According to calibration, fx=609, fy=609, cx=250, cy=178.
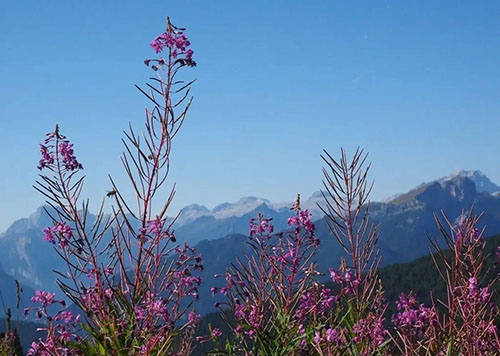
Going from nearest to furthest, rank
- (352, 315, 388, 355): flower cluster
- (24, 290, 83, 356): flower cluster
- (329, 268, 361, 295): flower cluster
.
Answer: (24, 290, 83, 356): flower cluster < (352, 315, 388, 355): flower cluster < (329, 268, 361, 295): flower cluster

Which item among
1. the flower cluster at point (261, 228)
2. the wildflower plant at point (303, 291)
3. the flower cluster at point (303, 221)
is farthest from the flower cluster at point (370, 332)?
the flower cluster at point (261, 228)

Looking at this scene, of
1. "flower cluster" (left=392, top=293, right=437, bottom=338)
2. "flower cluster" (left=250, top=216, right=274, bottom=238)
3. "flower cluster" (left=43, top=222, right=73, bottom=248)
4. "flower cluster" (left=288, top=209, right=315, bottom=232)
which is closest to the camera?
"flower cluster" (left=392, top=293, right=437, bottom=338)

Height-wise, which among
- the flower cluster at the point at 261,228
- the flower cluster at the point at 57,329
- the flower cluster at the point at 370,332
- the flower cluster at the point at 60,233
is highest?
the flower cluster at the point at 60,233

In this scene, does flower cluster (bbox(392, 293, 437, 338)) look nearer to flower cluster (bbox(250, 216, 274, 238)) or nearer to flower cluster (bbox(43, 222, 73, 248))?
flower cluster (bbox(250, 216, 274, 238))

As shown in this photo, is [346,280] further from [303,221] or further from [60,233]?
[60,233]

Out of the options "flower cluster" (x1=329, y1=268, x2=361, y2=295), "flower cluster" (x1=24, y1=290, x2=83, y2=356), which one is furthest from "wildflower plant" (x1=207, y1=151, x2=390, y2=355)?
"flower cluster" (x1=24, y1=290, x2=83, y2=356)

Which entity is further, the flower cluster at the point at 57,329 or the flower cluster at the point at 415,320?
the flower cluster at the point at 57,329

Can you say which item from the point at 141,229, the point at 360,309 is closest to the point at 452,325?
the point at 360,309

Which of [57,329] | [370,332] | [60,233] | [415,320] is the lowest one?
[370,332]

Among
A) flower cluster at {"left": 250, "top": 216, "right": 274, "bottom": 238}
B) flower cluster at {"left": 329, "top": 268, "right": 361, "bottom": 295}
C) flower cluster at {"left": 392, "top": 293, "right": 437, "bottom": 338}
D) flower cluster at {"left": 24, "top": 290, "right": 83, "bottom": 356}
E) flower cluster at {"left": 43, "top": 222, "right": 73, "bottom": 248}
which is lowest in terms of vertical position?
flower cluster at {"left": 392, "top": 293, "right": 437, "bottom": 338}

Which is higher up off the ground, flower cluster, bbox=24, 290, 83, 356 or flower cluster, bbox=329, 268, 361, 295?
flower cluster, bbox=24, 290, 83, 356

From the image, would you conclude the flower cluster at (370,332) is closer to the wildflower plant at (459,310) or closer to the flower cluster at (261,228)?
the wildflower plant at (459,310)

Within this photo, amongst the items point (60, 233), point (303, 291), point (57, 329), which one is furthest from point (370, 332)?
point (60, 233)

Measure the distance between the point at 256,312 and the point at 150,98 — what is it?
81.7 inches
